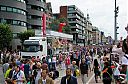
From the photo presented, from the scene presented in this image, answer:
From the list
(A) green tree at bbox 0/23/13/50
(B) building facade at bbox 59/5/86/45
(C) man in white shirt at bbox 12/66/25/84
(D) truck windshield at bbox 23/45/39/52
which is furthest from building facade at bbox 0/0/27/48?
(B) building facade at bbox 59/5/86/45

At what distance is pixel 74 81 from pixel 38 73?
283 cm

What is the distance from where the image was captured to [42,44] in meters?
34.1

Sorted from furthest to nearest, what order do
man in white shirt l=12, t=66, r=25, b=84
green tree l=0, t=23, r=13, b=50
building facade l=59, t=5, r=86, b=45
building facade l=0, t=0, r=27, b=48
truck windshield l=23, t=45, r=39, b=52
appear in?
building facade l=59, t=5, r=86, b=45 → building facade l=0, t=0, r=27, b=48 → green tree l=0, t=23, r=13, b=50 → truck windshield l=23, t=45, r=39, b=52 → man in white shirt l=12, t=66, r=25, b=84

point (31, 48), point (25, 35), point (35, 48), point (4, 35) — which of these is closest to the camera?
point (35, 48)

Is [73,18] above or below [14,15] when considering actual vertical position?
above

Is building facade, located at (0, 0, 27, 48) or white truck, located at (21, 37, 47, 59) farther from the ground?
building facade, located at (0, 0, 27, 48)

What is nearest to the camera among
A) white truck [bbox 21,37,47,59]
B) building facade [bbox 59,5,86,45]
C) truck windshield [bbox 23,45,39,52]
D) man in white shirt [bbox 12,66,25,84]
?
man in white shirt [bbox 12,66,25,84]

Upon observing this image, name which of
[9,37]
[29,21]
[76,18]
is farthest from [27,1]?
[76,18]

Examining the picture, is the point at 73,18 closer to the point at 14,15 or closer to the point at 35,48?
the point at 14,15

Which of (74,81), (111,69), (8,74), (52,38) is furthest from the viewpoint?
Result: (52,38)

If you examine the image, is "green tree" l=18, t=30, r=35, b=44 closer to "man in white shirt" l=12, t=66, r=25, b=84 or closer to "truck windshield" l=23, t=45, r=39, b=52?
"truck windshield" l=23, t=45, r=39, b=52

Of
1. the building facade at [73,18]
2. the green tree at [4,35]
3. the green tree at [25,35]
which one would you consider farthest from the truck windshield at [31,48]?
the building facade at [73,18]

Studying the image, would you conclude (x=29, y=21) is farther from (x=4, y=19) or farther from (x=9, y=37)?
(x=9, y=37)

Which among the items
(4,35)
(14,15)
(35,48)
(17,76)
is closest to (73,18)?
(14,15)
